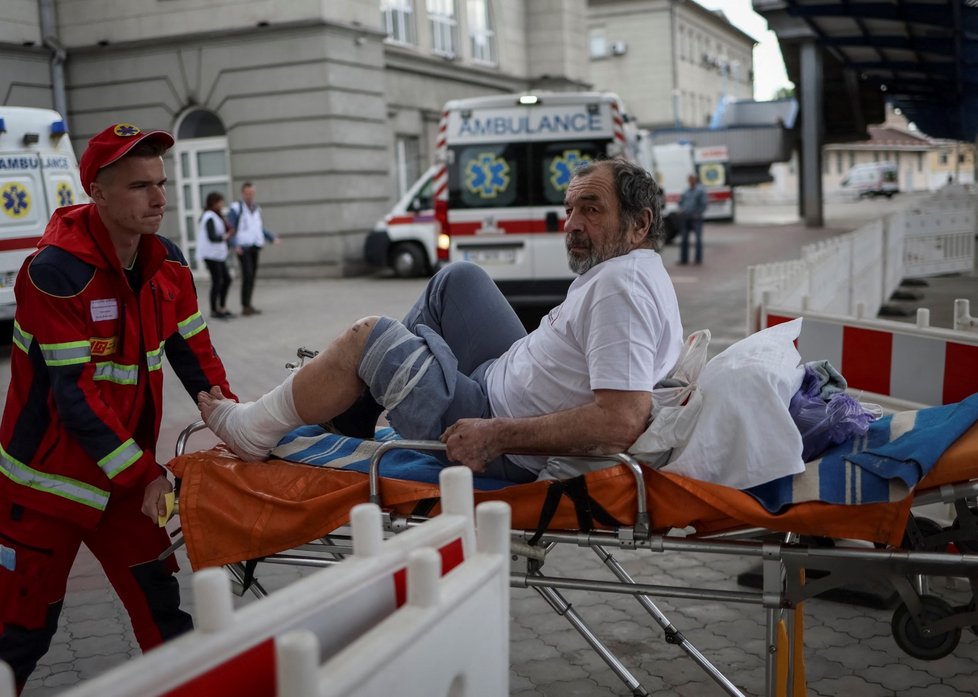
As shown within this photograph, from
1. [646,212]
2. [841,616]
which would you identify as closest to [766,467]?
[646,212]

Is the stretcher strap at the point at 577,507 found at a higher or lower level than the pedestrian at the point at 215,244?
lower

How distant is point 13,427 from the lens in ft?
9.52

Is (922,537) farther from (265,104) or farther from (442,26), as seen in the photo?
(442,26)

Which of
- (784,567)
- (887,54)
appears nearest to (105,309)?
(784,567)

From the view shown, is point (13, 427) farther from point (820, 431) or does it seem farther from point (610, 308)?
point (820, 431)

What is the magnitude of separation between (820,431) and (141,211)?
201 centimetres

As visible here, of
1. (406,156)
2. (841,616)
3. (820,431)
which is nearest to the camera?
(820,431)

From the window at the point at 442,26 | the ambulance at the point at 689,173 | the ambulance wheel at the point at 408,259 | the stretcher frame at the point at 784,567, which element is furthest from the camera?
the ambulance at the point at 689,173

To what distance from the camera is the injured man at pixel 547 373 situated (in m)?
3.03

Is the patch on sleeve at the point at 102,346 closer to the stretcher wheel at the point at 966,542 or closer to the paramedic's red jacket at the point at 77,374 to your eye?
the paramedic's red jacket at the point at 77,374

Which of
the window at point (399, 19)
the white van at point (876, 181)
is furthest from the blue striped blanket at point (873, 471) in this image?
the white van at point (876, 181)

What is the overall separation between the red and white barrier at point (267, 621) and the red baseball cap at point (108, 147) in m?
1.62

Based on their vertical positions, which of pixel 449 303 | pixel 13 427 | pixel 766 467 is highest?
pixel 449 303

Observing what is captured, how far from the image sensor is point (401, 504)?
3.06m
